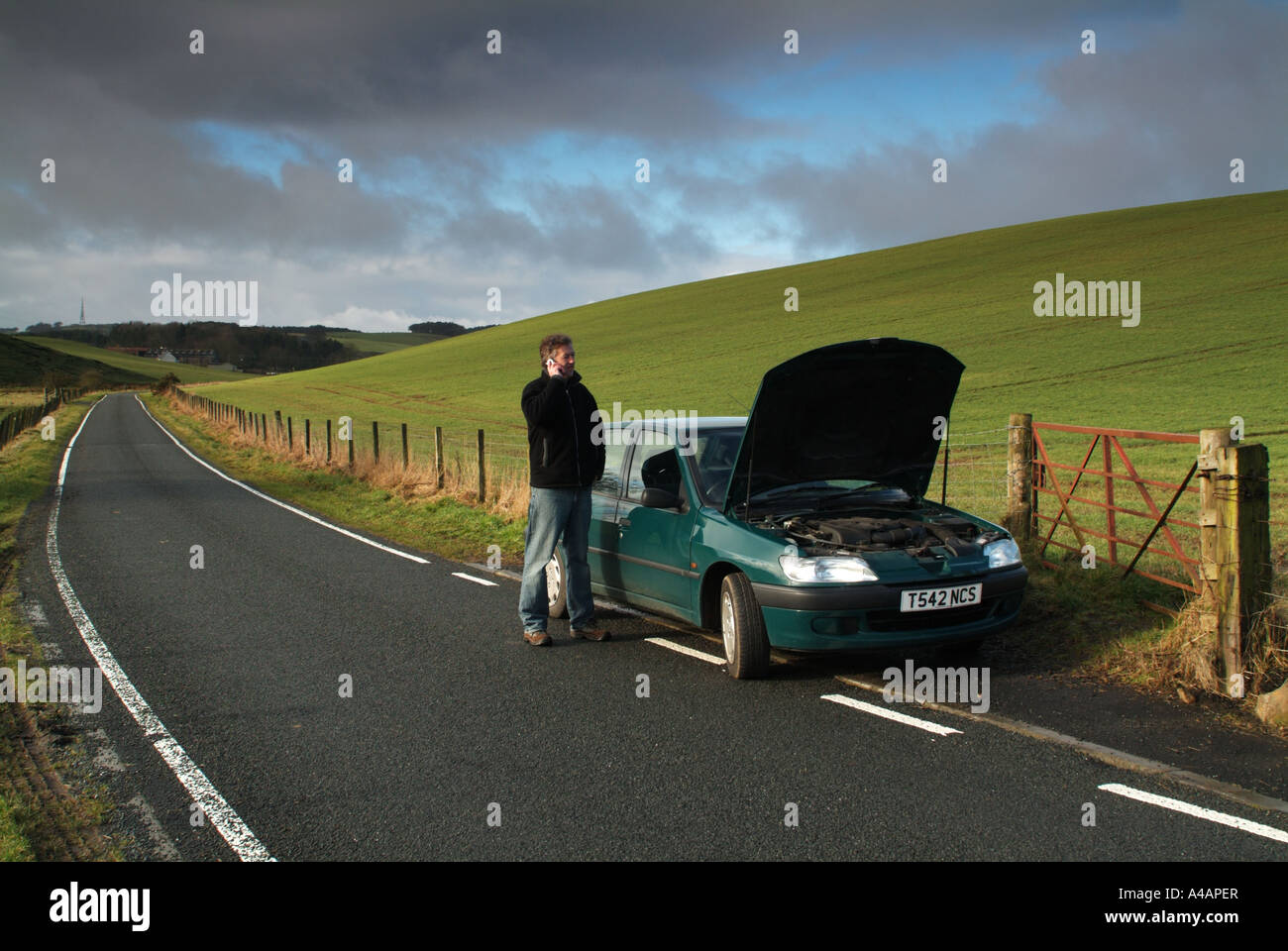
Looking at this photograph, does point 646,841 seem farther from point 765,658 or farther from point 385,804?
point 765,658

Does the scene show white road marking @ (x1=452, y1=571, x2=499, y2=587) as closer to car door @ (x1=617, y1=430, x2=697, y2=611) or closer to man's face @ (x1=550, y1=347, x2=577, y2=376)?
car door @ (x1=617, y1=430, x2=697, y2=611)

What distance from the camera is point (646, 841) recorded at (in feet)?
13.1

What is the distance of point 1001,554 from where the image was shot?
6.40 meters

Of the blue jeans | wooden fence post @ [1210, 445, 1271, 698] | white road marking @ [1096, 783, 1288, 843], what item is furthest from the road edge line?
the blue jeans

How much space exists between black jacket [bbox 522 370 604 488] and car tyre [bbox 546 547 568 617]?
103cm

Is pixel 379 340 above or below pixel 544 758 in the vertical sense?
above

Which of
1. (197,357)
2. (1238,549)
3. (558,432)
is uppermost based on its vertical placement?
(197,357)

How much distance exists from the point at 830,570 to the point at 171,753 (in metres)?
3.78

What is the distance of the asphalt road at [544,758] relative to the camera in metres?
4.02

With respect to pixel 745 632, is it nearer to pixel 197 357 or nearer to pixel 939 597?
pixel 939 597

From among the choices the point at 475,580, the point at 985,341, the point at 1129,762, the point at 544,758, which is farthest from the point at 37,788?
the point at 985,341

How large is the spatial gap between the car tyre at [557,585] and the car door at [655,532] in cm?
66

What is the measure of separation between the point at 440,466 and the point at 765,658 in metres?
12.0

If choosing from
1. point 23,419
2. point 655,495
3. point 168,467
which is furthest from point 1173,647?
point 23,419
